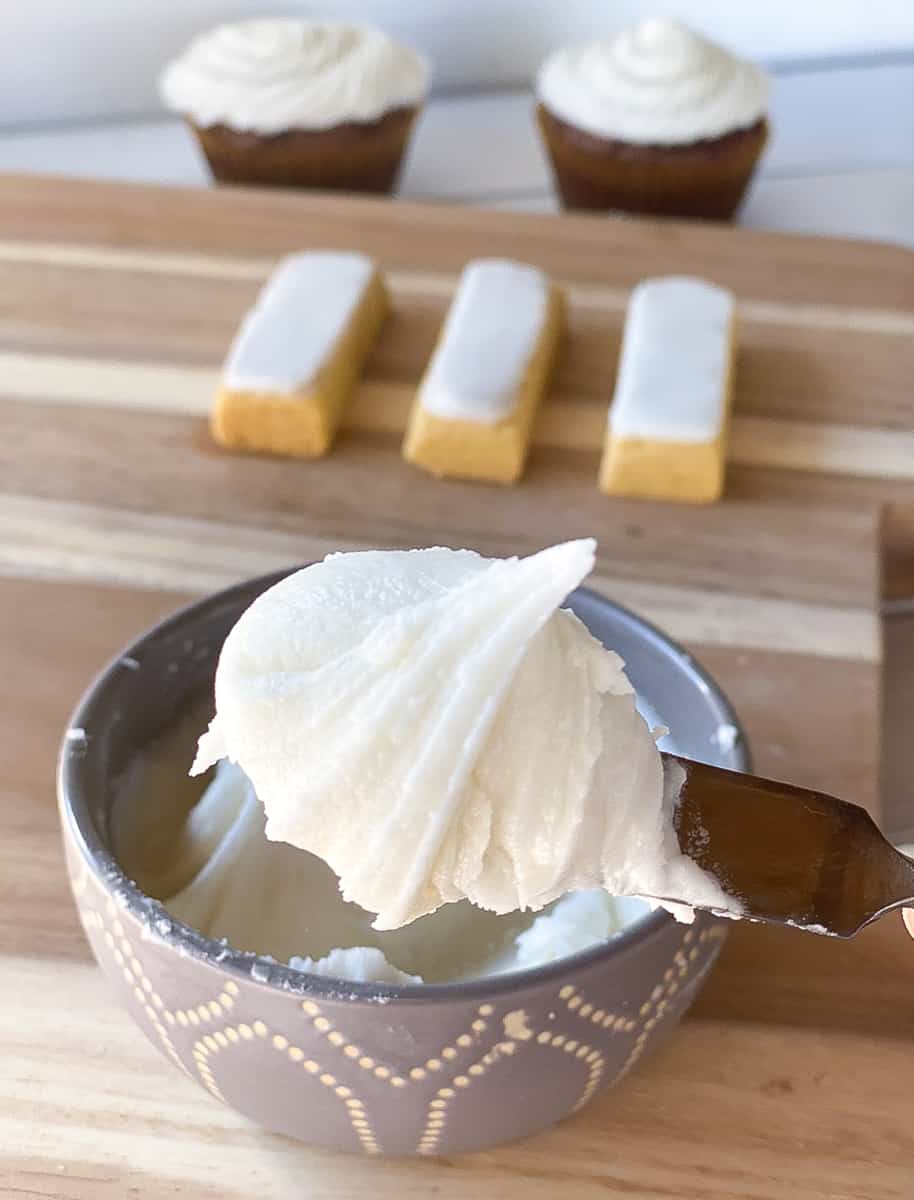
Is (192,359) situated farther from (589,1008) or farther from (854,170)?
(854,170)

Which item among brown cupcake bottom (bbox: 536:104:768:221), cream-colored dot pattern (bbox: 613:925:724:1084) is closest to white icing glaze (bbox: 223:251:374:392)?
brown cupcake bottom (bbox: 536:104:768:221)

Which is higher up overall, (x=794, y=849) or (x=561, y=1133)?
(x=794, y=849)

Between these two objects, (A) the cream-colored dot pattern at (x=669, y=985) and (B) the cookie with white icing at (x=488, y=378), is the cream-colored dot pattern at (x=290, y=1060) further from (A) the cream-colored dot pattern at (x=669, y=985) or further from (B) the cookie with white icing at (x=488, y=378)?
(B) the cookie with white icing at (x=488, y=378)

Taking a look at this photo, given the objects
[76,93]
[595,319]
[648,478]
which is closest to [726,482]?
[648,478]

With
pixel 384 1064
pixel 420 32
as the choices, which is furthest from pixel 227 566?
pixel 420 32

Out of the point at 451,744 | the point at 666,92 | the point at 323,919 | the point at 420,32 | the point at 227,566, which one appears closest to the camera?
the point at 451,744

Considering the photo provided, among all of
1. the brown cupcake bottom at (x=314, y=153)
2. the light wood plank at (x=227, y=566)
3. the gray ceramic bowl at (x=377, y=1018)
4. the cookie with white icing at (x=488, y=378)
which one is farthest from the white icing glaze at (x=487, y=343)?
the gray ceramic bowl at (x=377, y=1018)

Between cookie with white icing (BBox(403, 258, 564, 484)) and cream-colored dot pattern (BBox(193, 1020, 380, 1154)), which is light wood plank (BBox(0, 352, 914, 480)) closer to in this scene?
cookie with white icing (BBox(403, 258, 564, 484))

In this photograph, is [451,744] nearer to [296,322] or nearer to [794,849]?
[794,849]

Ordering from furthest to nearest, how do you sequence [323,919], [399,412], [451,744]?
[399,412] → [323,919] → [451,744]
